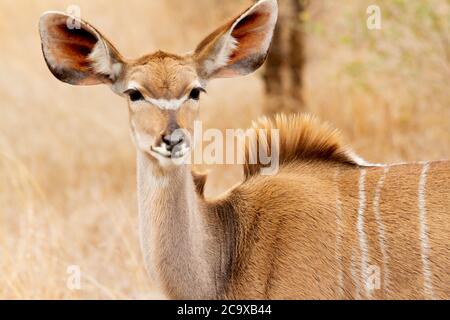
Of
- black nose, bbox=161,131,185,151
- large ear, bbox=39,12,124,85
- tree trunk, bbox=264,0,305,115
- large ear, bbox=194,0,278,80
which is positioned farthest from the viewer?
tree trunk, bbox=264,0,305,115

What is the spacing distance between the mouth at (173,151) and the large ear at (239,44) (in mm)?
424

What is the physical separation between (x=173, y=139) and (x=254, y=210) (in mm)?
571

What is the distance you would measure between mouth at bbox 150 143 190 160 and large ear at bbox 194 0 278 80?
424 millimetres

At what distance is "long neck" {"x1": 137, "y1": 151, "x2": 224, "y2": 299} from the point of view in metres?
3.11

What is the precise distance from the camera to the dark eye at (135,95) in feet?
10.1

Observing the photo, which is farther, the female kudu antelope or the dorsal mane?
the dorsal mane

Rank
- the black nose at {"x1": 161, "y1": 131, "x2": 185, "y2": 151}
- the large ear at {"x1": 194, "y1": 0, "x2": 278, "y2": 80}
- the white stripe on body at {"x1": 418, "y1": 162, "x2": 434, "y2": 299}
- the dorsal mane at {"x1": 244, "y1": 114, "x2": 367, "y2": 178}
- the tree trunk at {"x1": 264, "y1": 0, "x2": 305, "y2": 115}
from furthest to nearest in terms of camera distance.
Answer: the tree trunk at {"x1": 264, "y1": 0, "x2": 305, "y2": 115} → the dorsal mane at {"x1": 244, "y1": 114, "x2": 367, "y2": 178} → the large ear at {"x1": 194, "y1": 0, "x2": 278, "y2": 80} → the white stripe on body at {"x1": 418, "y1": 162, "x2": 434, "y2": 299} → the black nose at {"x1": 161, "y1": 131, "x2": 185, "y2": 151}

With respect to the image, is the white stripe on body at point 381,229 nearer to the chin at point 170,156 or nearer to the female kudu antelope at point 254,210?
the female kudu antelope at point 254,210

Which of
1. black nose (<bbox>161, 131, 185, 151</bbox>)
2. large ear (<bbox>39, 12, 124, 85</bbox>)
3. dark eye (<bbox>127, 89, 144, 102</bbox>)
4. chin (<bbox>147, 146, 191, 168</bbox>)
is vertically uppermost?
large ear (<bbox>39, 12, 124, 85</bbox>)

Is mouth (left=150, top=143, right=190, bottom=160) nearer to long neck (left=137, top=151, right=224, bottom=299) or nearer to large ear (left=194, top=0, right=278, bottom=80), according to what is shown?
long neck (left=137, top=151, right=224, bottom=299)

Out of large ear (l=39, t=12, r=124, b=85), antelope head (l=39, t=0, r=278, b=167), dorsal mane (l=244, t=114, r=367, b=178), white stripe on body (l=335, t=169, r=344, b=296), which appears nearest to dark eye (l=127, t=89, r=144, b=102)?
antelope head (l=39, t=0, r=278, b=167)

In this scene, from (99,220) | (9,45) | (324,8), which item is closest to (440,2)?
(324,8)
